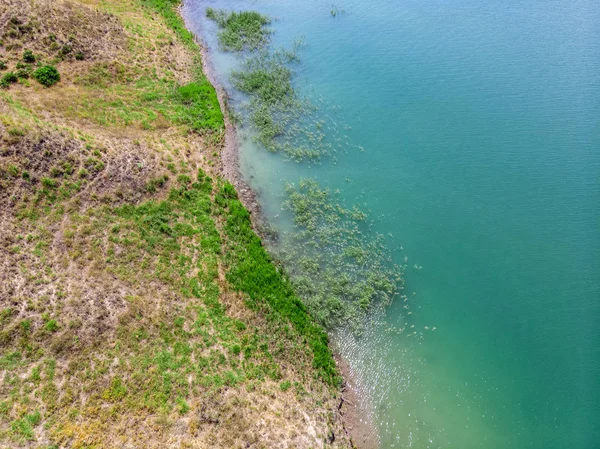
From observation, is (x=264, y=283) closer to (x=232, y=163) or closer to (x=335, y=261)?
(x=335, y=261)

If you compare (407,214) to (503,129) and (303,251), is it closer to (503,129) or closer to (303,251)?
(303,251)

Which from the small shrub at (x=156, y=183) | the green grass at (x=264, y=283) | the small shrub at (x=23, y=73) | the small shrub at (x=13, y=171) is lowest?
the green grass at (x=264, y=283)

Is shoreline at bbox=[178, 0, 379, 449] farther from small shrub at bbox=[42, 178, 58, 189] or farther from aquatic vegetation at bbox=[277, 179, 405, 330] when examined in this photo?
small shrub at bbox=[42, 178, 58, 189]

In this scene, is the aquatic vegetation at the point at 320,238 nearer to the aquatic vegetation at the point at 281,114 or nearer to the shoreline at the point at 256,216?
the aquatic vegetation at the point at 281,114

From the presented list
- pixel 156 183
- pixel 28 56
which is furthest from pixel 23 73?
pixel 156 183

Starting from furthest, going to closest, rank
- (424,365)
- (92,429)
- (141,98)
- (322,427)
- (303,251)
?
1. (141,98)
2. (303,251)
3. (424,365)
4. (322,427)
5. (92,429)

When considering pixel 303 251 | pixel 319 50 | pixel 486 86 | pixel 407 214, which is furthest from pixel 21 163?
pixel 486 86

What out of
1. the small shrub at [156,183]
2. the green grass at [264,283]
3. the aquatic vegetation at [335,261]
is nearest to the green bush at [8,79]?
the small shrub at [156,183]
